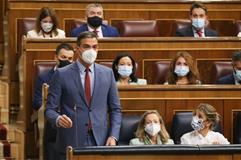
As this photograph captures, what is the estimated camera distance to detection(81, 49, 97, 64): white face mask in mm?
3445

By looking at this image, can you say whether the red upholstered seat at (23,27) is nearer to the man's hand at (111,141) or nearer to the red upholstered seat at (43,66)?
the red upholstered seat at (43,66)

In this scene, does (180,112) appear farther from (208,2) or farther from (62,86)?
(208,2)

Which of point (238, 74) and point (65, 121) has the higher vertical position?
point (238, 74)

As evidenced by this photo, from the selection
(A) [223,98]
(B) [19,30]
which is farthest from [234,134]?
(B) [19,30]

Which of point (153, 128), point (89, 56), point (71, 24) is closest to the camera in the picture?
Result: point (89, 56)

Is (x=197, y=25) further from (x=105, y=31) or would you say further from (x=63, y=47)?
(x=63, y=47)

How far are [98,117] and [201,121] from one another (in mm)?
558

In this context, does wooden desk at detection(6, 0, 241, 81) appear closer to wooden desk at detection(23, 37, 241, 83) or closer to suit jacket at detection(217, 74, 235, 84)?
wooden desk at detection(23, 37, 241, 83)

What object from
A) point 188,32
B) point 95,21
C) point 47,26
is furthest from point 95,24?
point 188,32

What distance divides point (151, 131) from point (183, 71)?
0.72 meters

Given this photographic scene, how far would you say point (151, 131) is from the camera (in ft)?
12.2

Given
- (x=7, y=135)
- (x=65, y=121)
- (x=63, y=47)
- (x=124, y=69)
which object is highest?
(x=63, y=47)

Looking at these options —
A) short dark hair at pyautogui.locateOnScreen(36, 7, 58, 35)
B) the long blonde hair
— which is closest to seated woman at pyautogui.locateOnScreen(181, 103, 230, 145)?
the long blonde hair

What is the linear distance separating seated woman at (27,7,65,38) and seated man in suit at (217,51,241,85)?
1.03m
